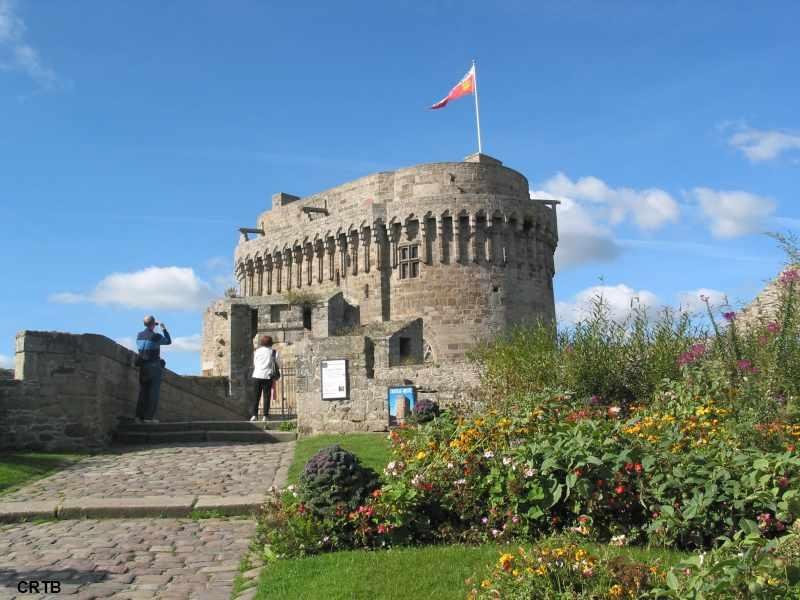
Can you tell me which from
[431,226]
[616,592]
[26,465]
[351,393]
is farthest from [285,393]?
[616,592]

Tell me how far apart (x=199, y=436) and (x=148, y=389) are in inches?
63.6

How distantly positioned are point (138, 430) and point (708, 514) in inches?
441

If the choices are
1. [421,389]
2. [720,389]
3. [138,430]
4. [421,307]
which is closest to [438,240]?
[421,307]

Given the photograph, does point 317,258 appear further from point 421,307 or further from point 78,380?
point 78,380

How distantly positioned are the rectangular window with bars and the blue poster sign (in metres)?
17.1

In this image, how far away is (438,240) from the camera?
32281 millimetres

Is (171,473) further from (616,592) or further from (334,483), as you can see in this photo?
(616,592)

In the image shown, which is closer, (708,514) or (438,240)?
(708,514)

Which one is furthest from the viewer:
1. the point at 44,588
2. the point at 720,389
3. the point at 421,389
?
the point at 421,389

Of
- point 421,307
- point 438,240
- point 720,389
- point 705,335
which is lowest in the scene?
point 720,389

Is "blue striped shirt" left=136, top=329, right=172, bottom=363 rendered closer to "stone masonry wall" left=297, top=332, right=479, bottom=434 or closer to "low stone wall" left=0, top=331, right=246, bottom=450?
"low stone wall" left=0, top=331, right=246, bottom=450

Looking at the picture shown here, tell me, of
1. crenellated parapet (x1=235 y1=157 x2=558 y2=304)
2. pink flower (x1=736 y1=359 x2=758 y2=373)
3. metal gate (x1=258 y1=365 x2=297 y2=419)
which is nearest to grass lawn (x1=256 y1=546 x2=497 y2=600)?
pink flower (x1=736 y1=359 x2=758 y2=373)

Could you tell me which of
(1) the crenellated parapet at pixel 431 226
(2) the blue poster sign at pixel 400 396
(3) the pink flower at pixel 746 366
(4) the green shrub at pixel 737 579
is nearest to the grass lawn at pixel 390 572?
(4) the green shrub at pixel 737 579

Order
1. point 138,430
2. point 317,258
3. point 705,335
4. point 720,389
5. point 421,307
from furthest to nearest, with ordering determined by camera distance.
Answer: point 317,258 < point 421,307 < point 138,430 < point 705,335 < point 720,389
